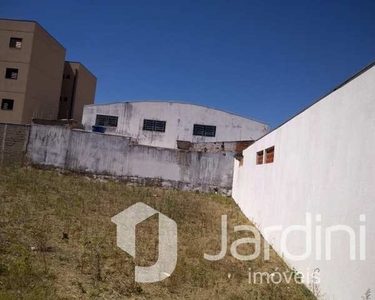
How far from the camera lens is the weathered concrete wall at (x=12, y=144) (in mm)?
16094

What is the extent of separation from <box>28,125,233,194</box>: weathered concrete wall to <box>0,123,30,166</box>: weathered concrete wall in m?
0.43

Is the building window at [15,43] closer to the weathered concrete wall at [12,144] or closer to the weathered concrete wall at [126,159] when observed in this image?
the weathered concrete wall at [12,144]

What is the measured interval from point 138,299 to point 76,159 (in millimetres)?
13335

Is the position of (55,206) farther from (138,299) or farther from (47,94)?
(47,94)

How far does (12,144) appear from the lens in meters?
16.2

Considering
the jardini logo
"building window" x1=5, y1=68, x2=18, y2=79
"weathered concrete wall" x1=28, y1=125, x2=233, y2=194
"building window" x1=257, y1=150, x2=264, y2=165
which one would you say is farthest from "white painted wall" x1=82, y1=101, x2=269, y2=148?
"building window" x1=257, y1=150, x2=264, y2=165

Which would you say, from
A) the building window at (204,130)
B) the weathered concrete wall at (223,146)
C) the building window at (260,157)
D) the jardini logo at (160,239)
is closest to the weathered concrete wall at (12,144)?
the jardini logo at (160,239)

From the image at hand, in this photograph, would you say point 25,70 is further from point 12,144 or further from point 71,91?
point 12,144

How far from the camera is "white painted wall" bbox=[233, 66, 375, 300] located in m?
3.34

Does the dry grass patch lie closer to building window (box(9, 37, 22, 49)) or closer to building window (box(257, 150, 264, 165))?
building window (box(257, 150, 264, 165))

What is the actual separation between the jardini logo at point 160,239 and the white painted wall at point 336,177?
211 centimetres

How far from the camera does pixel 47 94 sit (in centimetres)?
2658

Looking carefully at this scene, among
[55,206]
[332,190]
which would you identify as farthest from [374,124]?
[55,206]

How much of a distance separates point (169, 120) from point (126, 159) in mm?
6025
